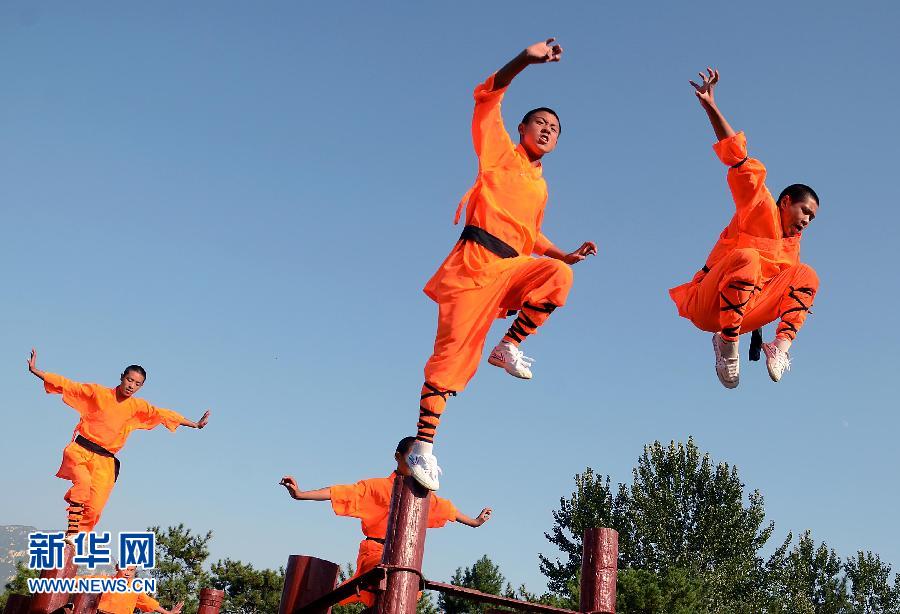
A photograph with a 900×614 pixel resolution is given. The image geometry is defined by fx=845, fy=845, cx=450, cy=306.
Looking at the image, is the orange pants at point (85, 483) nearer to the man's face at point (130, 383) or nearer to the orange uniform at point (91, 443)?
the orange uniform at point (91, 443)

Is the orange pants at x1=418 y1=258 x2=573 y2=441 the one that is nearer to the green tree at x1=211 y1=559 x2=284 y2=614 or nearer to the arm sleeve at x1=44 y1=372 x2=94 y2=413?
the arm sleeve at x1=44 y1=372 x2=94 y2=413

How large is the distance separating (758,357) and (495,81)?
109 inches

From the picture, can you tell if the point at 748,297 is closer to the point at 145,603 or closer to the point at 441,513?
the point at 441,513

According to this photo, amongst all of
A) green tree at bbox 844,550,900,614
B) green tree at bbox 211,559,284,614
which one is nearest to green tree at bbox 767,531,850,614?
green tree at bbox 844,550,900,614

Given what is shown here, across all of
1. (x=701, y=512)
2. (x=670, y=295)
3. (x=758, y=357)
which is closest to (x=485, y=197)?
(x=670, y=295)

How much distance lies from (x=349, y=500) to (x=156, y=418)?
398cm

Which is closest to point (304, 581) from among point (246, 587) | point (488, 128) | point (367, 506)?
point (367, 506)

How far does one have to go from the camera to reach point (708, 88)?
5.75m

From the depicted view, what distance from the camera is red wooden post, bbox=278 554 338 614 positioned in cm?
466

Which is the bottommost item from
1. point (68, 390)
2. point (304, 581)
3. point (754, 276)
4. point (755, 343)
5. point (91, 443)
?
point (304, 581)

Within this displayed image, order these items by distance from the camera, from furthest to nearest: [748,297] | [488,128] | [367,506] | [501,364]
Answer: [367,506], [748,297], [488,128], [501,364]

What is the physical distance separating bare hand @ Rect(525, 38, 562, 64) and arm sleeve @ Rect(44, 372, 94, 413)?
726cm

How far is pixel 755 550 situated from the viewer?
1277 inches

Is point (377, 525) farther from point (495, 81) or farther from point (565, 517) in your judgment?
→ point (565, 517)
